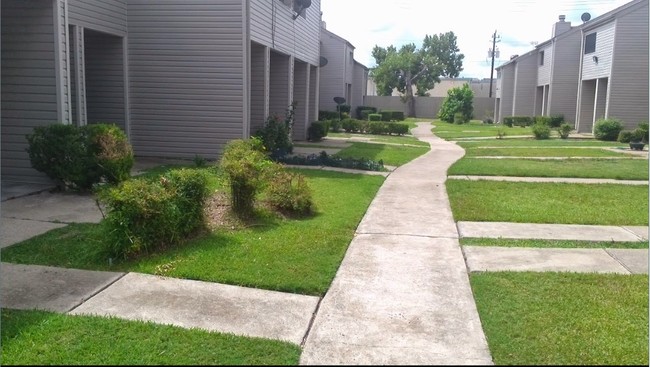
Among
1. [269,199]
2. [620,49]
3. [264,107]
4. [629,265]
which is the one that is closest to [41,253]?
[269,199]

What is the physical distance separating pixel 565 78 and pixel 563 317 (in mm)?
35749

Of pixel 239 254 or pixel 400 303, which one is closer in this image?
pixel 400 303

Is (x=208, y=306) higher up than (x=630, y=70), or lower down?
lower down

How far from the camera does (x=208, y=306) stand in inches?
190

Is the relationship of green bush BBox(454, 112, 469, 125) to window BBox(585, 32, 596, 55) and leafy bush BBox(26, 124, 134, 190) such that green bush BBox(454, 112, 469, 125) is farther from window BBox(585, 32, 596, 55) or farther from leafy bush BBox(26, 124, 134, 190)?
leafy bush BBox(26, 124, 134, 190)

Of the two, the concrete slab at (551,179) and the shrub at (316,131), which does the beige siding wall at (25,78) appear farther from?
the shrub at (316,131)

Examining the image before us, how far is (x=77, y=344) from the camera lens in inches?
158

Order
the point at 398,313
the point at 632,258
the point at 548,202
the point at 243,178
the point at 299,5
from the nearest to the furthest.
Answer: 1. the point at 398,313
2. the point at 632,258
3. the point at 243,178
4. the point at 548,202
5. the point at 299,5

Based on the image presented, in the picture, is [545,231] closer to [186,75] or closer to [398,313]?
[398,313]

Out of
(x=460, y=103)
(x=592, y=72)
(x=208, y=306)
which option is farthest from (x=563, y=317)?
(x=460, y=103)

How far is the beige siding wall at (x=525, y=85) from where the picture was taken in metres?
43.3

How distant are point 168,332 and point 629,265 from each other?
486 centimetres

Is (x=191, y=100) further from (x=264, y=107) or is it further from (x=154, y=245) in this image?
(x=154, y=245)

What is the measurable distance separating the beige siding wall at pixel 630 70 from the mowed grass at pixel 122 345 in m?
28.2
